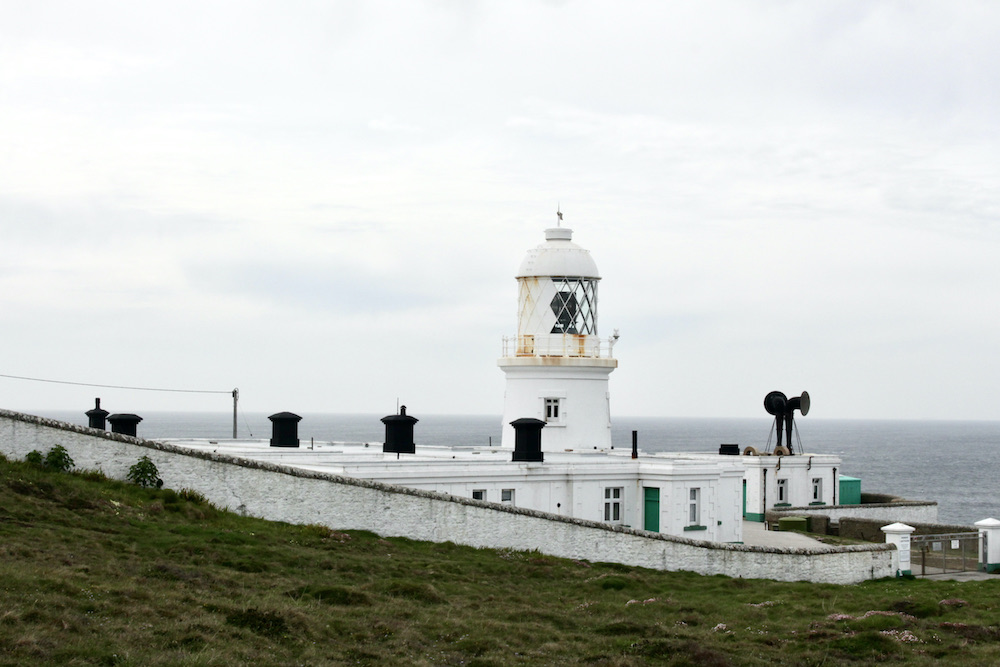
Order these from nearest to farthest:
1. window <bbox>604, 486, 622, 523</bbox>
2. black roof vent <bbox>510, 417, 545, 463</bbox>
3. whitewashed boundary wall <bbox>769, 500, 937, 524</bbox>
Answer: window <bbox>604, 486, 622, 523</bbox>
black roof vent <bbox>510, 417, 545, 463</bbox>
whitewashed boundary wall <bbox>769, 500, 937, 524</bbox>

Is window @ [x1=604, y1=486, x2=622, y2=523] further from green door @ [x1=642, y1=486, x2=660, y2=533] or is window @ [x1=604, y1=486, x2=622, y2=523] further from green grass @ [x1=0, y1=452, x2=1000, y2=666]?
green grass @ [x1=0, y1=452, x2=1000, y2=666]

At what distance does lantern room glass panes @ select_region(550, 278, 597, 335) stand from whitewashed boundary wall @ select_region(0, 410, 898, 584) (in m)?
12.4

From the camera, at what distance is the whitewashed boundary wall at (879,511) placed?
43219 mm

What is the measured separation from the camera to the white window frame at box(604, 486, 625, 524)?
Answer: 111ft

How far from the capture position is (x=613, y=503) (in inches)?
1334

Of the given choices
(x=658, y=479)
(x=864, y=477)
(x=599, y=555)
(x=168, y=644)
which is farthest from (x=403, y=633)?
(x=864, y=477)

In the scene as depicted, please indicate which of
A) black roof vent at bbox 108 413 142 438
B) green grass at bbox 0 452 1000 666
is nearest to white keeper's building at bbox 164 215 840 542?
black roof vent at bbox 108 413 142 438

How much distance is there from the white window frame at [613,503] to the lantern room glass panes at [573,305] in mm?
8383

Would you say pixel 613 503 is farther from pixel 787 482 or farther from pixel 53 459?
pixel 53 459

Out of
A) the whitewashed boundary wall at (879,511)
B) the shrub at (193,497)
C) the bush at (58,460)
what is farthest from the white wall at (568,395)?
the bush at (58,460)

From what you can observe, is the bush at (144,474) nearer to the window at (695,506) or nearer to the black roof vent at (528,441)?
the black roof vent at (528,441)

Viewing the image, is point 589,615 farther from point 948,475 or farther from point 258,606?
point 948,475

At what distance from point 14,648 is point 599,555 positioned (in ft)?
57.9

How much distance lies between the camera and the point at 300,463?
100 feet
